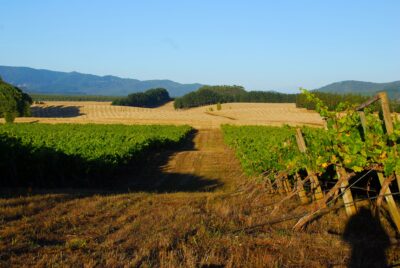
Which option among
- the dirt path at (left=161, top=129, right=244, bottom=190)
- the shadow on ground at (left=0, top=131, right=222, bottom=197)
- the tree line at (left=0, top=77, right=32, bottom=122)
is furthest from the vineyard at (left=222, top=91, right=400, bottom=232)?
the tree line at (left=0, top=77, right=32, bottom=122)

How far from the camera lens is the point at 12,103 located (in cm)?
7962

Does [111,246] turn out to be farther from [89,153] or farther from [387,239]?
[89,153]

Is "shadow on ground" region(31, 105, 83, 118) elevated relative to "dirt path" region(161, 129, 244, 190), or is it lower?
elevated

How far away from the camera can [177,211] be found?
8930 mm

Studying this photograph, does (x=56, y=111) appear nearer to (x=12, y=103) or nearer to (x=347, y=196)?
(x=12, y=103)

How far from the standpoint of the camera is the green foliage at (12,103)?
7738cm

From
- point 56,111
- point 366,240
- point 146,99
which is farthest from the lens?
point 146,99

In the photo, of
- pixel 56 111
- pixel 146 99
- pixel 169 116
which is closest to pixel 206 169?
pixel 169 116

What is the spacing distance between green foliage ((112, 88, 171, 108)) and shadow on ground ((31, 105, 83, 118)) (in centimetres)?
4665

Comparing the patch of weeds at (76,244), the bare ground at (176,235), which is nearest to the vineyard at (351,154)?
the bare ground at (176,235)

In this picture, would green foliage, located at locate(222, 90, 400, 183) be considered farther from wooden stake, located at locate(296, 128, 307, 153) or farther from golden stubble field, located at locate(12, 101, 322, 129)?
golden stubble field, located at locate(12, 101, 322, 129)

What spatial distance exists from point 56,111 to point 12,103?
18127 mm

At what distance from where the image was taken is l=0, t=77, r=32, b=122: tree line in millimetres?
77400

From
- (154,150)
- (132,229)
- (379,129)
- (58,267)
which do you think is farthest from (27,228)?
(154,150)
